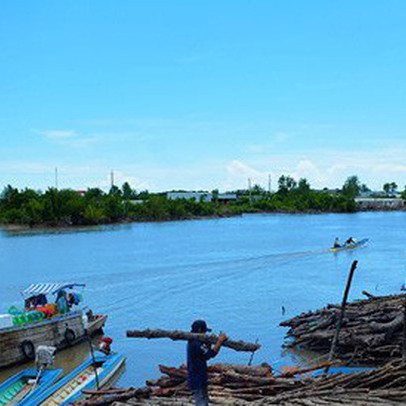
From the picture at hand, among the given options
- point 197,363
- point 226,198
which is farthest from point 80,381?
point 226,198

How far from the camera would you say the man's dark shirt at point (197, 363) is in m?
8.37

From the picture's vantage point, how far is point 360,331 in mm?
17703

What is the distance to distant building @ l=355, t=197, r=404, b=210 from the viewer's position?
174375 millimetres

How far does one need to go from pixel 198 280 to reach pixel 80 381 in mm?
23922

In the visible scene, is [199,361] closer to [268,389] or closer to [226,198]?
[268,389]

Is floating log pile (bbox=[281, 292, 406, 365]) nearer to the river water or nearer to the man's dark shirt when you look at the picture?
the river water

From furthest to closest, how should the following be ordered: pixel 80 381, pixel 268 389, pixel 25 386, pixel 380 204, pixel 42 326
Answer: pixel 380 204 < pixel 42 326 < pixel 80 381 < pixel 25 386 < pixel 268 389

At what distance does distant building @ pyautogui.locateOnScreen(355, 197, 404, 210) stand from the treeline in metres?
13.7

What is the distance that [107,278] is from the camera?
42125 millimetres

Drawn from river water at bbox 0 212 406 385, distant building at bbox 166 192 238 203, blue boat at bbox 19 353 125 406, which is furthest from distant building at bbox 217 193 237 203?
blue boat at bbox 19 353 125 406

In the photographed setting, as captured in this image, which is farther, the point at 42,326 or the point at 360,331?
the point at 42,326

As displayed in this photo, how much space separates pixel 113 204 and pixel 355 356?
4011 inches

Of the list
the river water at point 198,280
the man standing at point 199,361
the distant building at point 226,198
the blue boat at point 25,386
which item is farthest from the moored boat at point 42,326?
the distant building at point 226,198

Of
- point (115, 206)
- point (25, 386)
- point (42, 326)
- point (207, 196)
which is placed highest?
point (207, 196)
